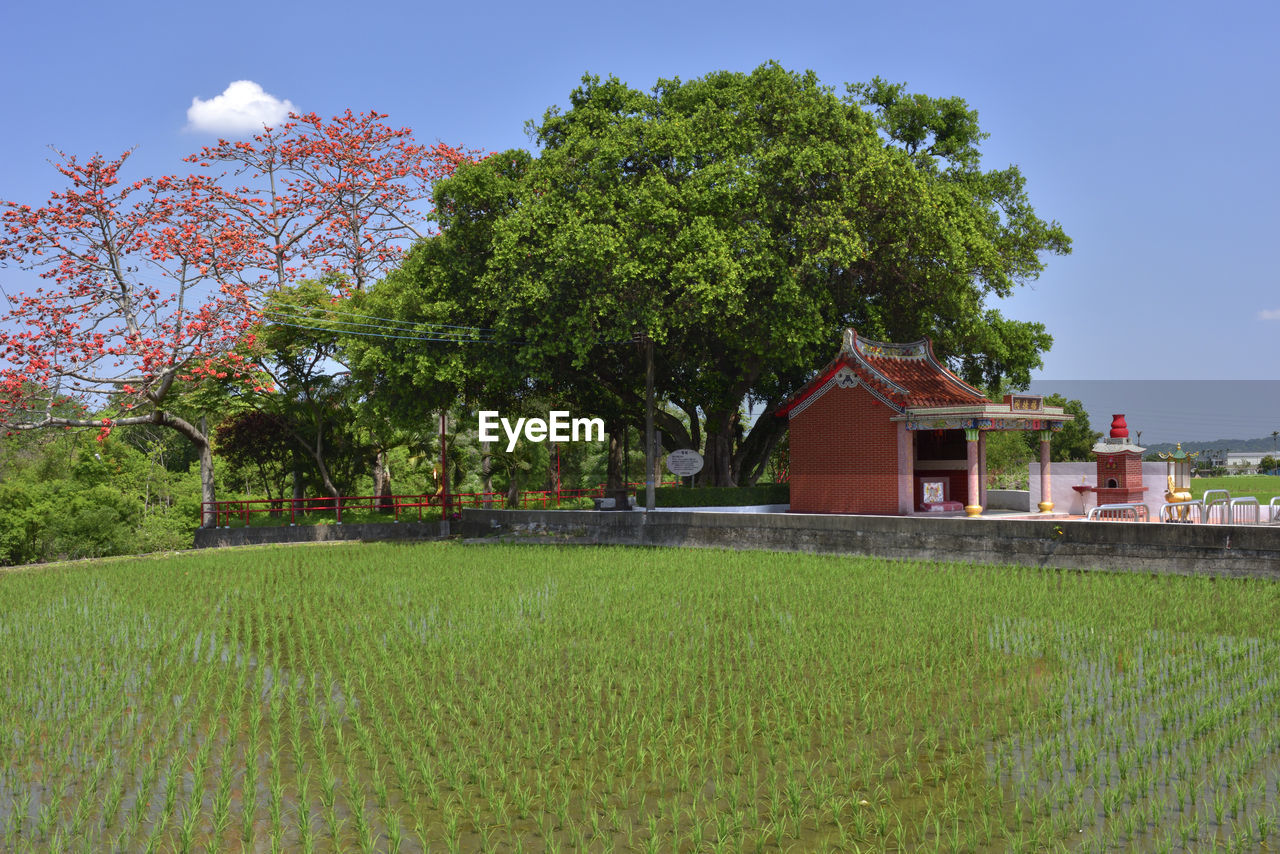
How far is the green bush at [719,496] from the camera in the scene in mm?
26344

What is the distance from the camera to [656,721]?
763 cm

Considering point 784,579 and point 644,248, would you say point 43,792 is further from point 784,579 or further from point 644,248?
point 644,248

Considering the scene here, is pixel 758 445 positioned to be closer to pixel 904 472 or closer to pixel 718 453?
pixel 718 453

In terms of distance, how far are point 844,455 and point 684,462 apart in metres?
3.68

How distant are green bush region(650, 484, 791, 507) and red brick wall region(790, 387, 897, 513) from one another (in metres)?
3.04

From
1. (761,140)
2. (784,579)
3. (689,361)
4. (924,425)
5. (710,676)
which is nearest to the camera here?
(710,676)

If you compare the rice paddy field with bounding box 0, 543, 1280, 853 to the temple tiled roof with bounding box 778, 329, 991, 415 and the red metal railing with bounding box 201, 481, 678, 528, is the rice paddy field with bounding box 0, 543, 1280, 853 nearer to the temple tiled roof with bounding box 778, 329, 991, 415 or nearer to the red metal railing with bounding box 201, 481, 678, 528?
the temple tiled roof with bounding box 778, 329, 991, 415

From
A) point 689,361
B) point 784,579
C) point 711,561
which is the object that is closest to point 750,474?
point 689,361

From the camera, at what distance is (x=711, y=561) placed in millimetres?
18656

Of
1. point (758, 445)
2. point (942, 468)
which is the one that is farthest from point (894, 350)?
point (758, 445)

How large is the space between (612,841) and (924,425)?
1736 cm

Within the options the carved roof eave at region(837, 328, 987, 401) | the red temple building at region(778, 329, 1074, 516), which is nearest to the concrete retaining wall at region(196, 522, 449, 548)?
the red temple building at region(778, 329, 1074, 516)
